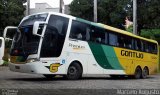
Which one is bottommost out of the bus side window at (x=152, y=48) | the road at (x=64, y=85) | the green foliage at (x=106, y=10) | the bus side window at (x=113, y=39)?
the road at (x=64, y=85)

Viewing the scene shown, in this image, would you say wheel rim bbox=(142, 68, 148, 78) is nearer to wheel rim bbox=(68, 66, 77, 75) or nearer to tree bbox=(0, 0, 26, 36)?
wheel rim bbox=(68, 66, 77, 75)

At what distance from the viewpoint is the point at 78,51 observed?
19.1m

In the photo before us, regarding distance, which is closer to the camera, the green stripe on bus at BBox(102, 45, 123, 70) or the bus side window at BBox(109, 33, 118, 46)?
the green stripe on bus at BBox(102, 45, 123, 70)

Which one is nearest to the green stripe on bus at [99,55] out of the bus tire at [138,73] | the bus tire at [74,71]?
the bus tire at [74,71]

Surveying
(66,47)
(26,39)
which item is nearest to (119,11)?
(66,47)

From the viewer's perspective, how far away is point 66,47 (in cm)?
1823

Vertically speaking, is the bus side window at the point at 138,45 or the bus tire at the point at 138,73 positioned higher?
the bus side window at the point at 138,45

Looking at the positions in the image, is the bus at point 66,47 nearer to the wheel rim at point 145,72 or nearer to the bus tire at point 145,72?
the bus tire at point 145,72

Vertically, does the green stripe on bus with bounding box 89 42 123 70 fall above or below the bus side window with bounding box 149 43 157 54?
below

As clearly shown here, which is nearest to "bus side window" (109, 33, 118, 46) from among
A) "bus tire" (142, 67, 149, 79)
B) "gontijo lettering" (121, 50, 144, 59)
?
"gontijo lettering" (121, 50, 144, 59)

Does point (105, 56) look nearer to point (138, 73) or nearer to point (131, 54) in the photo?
point (131, 54)

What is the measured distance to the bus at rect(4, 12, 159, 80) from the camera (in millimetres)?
17078

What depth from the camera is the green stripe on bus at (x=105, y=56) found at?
20.2m

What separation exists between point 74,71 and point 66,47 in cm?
135
